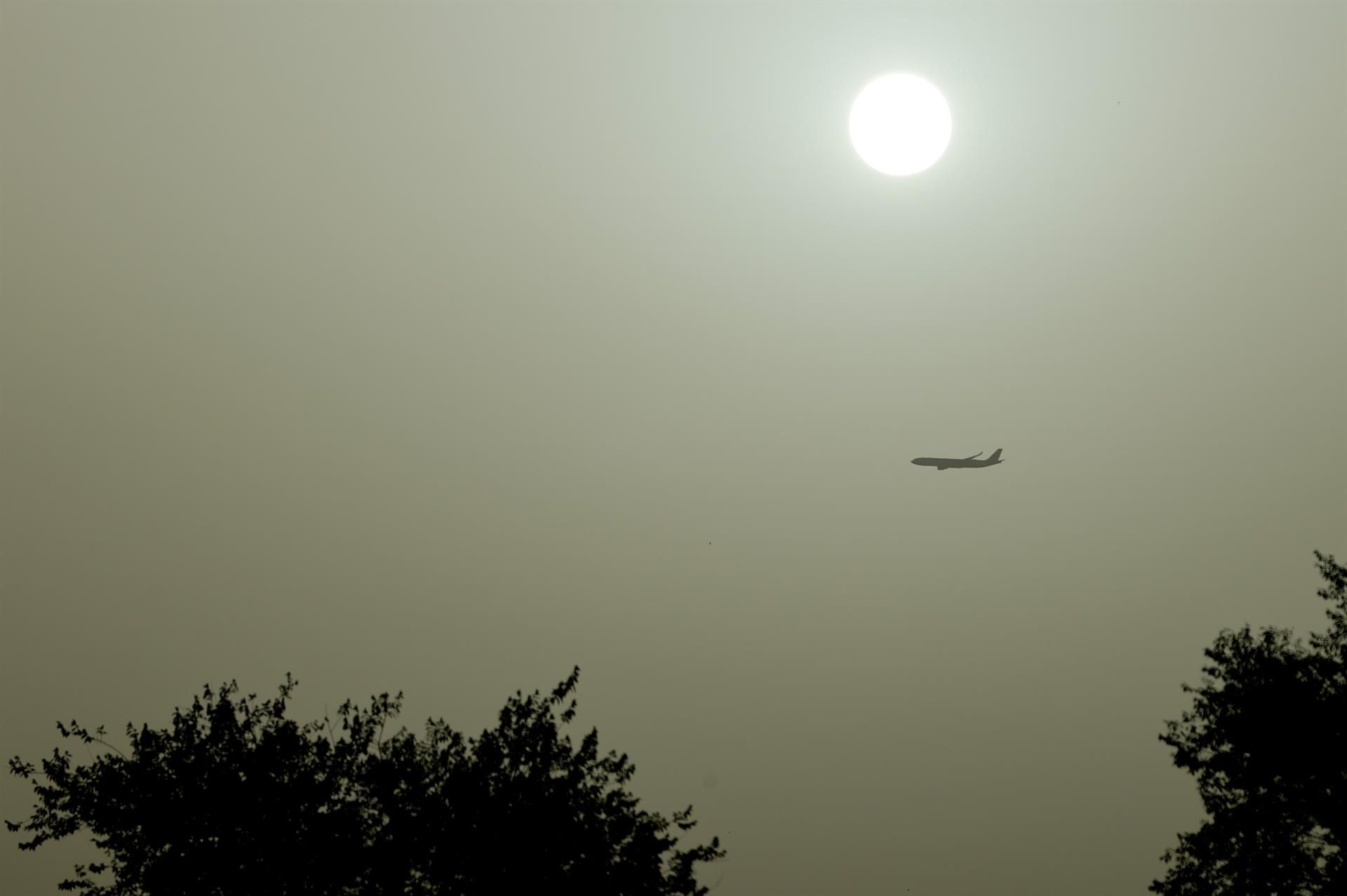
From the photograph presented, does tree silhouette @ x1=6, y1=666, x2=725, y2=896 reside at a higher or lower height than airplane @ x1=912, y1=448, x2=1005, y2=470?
lower

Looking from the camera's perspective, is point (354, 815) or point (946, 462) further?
point (946, 462)

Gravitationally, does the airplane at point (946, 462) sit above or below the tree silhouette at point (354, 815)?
above

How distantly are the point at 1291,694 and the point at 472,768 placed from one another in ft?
83.2

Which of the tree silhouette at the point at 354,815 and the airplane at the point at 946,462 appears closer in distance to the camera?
the tree silhouette at the point at 354,815

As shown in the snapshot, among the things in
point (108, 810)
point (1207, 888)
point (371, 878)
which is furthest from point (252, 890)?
point (1207, 888)

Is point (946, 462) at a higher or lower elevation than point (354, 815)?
higher

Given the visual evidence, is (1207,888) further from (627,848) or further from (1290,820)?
(627,848)

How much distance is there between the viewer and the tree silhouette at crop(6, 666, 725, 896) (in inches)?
875

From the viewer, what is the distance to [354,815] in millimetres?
23875

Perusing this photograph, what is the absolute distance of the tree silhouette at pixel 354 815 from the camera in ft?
72.9

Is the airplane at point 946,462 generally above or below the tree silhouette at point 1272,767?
above

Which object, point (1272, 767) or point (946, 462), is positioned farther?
point (946, 462)

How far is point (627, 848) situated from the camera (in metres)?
23.5

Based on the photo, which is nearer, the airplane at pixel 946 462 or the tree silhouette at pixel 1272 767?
the tree silhouette at pixel 1272 767
